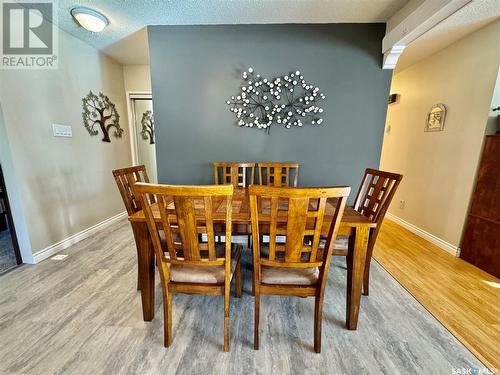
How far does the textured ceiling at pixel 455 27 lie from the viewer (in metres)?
1.76

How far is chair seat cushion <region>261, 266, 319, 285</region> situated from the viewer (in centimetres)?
117

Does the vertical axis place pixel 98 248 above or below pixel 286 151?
below

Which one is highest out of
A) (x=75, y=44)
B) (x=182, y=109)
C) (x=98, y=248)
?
(x=75, y=44)

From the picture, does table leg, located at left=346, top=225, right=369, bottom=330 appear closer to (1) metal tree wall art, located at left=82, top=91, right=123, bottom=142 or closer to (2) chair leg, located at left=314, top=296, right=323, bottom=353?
(2) chair leg, located at left=314, top=296, right=323, bottom=353

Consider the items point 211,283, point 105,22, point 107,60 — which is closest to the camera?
point 211,283

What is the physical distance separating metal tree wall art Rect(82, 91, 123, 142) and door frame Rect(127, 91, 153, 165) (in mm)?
254

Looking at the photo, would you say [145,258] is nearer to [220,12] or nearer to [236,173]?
[236,173]

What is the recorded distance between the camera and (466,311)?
154 centimetres

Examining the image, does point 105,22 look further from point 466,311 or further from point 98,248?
point 466,311

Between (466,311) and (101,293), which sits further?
(101,293)

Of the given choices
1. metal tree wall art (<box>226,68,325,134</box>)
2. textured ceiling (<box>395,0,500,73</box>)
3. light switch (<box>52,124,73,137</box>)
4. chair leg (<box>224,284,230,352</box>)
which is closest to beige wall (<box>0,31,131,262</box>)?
light switch (<box>52,124,73,137</box>)

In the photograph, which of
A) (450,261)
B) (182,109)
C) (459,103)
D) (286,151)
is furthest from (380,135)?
(182,109)

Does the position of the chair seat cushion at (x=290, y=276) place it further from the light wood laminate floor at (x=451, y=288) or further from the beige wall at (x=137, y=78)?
the beige wall at (x=137, y=78)

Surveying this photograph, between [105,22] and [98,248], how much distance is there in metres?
2.53
